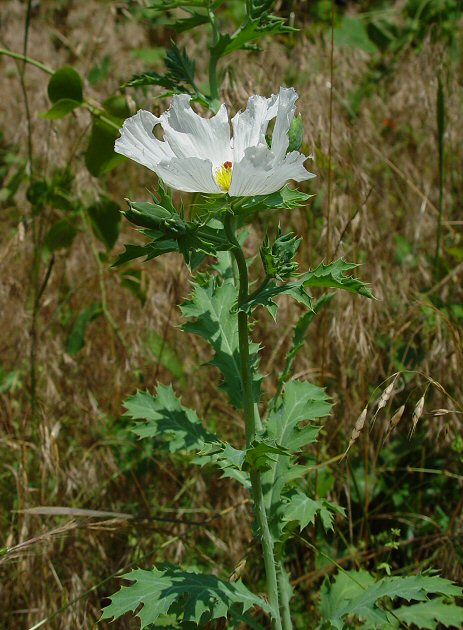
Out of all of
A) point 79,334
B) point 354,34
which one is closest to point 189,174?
point 79,334

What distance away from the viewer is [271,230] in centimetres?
303

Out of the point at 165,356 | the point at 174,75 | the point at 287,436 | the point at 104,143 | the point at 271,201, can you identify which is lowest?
the point at 287,436

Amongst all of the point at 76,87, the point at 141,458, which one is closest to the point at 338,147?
the point at 76,87

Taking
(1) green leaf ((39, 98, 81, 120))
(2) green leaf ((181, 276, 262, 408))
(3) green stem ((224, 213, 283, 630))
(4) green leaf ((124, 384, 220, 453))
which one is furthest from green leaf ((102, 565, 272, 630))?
(1) green leaf ((39, 98, 81, 120))

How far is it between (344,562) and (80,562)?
83 cm

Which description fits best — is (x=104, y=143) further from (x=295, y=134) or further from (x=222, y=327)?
(x=295, y=134)

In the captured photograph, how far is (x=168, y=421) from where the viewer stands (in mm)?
1827

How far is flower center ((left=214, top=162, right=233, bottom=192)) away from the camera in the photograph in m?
1.42

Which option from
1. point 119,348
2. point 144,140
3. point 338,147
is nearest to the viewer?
point 144,140

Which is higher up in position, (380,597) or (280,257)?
(280,257)

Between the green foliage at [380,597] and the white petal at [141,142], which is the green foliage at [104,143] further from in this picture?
the green foliage at [380,597]

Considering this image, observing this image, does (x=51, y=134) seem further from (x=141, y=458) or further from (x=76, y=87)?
(x=141, y=458)

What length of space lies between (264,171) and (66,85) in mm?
1146

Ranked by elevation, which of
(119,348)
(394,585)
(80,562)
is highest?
(119,348)
